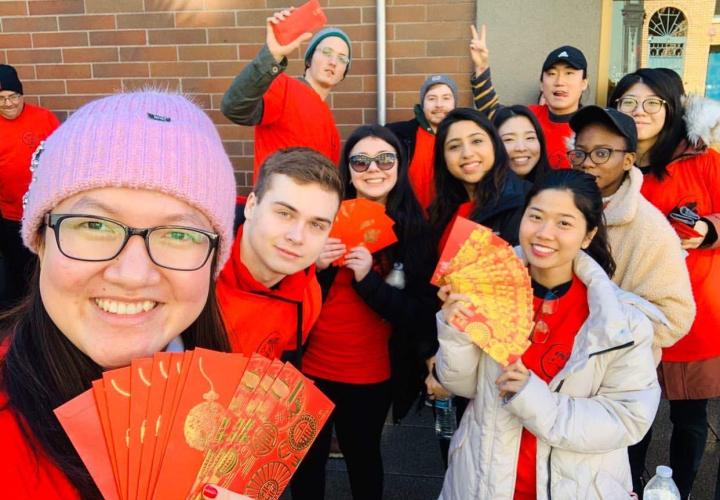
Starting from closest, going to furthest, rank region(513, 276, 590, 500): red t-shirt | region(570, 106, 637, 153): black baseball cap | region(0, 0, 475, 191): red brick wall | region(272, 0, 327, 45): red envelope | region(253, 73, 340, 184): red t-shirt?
region(513, 276, 590, 500): red t-shirt < region(570, 106, 637, 153): black baseball cap < region(272, 0, 327, 45): red envelope < region(253, 73, 340, 184): red t-shirt < region(0, 0, 475, 191): red brick wall

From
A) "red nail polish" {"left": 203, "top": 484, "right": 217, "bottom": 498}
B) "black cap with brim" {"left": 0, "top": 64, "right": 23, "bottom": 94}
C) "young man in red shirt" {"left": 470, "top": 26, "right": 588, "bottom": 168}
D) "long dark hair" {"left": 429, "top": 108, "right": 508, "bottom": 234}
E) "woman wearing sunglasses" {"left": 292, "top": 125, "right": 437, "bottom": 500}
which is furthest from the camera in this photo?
"black cap with brim" {"left": 0, "top": 64, "right": 23, "bottom": 94}

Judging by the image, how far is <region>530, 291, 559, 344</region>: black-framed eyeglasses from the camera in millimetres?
2049

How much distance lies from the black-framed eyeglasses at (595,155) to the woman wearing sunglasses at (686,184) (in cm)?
47

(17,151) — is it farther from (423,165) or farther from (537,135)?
(537,135)

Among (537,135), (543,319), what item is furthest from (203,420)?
(537,135)

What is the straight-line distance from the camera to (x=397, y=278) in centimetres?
267

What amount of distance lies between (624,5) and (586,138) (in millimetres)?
2943

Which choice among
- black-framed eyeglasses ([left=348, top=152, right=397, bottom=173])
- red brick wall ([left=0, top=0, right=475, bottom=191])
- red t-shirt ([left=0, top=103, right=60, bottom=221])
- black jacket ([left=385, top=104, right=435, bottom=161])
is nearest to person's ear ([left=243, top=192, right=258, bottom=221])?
black-framed eyeglasses ([left=348, top=152, right=397, bottom=173])

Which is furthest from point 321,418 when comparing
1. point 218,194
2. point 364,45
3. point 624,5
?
point 624,5

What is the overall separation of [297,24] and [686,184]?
7.16ft

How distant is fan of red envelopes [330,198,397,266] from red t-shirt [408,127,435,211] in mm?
797

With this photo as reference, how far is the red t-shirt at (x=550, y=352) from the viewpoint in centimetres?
198

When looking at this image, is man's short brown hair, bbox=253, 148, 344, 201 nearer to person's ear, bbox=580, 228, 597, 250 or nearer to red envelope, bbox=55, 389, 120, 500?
person's ear, bbox=580, 228, 597, 250

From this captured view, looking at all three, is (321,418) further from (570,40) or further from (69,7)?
(69,7)
